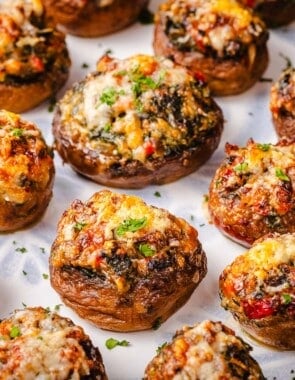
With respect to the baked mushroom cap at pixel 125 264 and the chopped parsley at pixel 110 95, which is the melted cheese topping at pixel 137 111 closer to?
the chopped parsley at pixel 110 95

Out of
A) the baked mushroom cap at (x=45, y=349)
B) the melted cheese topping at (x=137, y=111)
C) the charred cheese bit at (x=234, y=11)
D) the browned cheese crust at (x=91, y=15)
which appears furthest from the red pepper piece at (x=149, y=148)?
the browned cheese crust at (x=91, y=15)

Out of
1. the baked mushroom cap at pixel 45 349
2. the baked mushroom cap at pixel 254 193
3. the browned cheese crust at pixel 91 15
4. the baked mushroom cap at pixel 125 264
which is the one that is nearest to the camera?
the baked mushroom cap at pixel 45 349

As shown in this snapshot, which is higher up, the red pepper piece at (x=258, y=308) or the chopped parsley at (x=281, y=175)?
the chopped parsley at (x=281, y=175)

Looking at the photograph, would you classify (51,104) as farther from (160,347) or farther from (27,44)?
(160,347)

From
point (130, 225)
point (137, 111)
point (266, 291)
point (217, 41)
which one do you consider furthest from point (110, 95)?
point (266, 291)

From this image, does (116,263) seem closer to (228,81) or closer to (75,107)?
(75,107)

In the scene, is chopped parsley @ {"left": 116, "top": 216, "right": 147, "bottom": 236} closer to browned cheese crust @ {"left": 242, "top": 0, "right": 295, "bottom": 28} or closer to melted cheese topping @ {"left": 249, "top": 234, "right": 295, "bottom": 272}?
melted cheese topping @ {"left": 249, "top": 234, "right": 295, "bottom": 272}

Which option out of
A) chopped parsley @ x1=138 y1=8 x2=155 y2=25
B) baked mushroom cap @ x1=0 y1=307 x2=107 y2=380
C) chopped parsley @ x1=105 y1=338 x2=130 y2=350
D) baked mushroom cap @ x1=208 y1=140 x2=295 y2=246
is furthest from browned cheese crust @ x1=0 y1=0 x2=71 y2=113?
chopped parsley @ x1=105 y1=338 x2=130 y2=350
